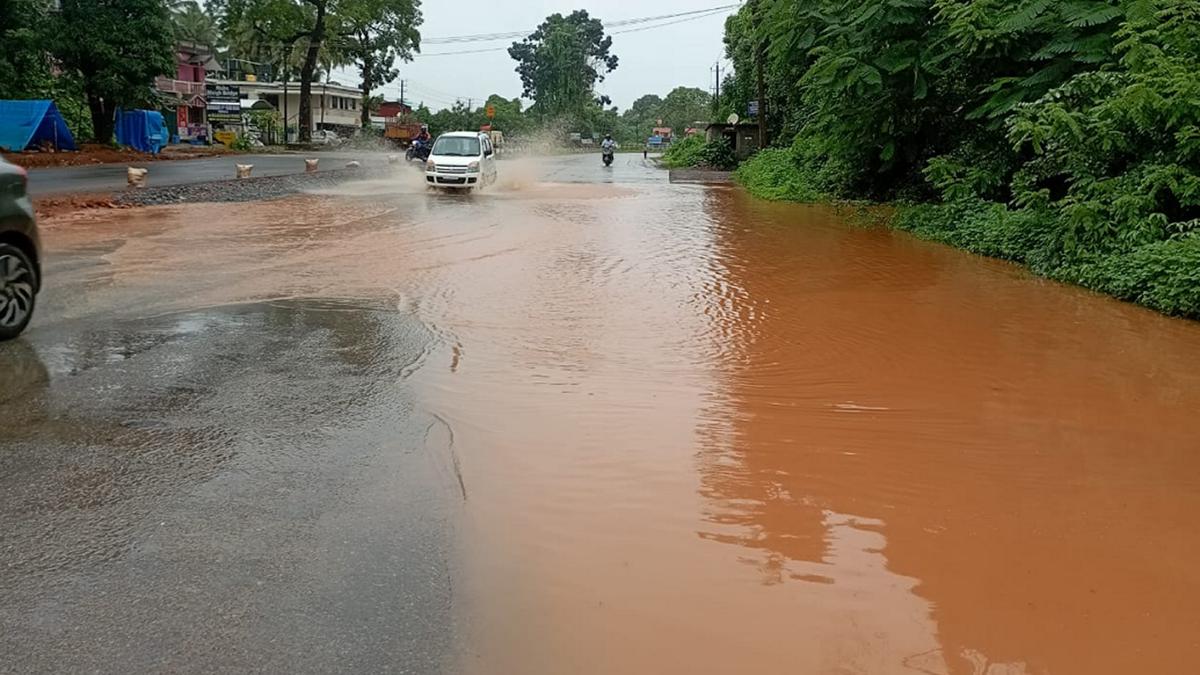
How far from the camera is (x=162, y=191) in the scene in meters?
20.4

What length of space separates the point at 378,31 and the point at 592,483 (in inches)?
2438

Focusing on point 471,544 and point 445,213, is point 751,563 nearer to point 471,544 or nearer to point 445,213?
point 471,544

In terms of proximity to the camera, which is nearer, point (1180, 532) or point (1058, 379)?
point (1180, 532)

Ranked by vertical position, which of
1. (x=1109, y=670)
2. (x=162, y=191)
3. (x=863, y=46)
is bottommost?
(x=1109, y=670)

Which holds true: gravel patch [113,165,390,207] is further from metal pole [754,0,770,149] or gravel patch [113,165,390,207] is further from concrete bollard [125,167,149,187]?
metal pole [754,0,770,149]

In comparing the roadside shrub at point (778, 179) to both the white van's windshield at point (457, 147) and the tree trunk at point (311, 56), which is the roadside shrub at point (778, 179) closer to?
the white van's windshield at point (457, 147)

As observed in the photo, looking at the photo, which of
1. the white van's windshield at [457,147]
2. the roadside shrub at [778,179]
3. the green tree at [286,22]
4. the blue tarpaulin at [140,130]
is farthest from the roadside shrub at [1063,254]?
the green tree at [286,22]

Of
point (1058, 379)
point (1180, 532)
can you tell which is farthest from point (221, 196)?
point (1180, 532)

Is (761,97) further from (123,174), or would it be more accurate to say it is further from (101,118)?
(101,118)

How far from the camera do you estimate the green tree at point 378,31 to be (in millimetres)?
52312

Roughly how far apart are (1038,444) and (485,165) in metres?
22.0

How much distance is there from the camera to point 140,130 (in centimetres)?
3838

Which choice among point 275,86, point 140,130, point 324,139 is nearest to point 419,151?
point 140,130

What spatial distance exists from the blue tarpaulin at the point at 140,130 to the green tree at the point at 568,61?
5569cm
